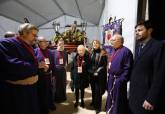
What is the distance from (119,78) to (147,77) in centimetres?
87

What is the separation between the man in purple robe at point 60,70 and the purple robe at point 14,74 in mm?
2150

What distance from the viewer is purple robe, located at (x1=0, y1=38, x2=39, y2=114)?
2039 millimetres

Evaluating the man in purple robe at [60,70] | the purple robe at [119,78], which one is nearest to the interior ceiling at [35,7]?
the man in purple robe at [60,70]

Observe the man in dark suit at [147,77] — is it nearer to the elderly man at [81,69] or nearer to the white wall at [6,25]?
the elderly man at [81,69]

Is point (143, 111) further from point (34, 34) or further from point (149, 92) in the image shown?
point (34, 34)

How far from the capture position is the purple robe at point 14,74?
2039 mm

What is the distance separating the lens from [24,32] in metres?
2.20

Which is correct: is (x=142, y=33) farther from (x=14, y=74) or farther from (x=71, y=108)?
(x=71, y=108)

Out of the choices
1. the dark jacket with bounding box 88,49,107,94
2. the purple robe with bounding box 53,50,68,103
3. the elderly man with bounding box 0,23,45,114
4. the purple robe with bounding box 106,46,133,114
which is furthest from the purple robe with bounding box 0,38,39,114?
the purple robe with bounding box 53,50,68,103

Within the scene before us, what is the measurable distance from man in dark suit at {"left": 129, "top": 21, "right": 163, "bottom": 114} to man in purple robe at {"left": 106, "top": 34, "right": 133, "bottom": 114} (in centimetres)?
59

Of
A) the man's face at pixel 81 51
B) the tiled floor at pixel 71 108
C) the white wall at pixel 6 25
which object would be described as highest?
the white wall at pixel 6 25

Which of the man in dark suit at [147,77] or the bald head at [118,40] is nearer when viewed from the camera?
the man in dark suit at [147,77]

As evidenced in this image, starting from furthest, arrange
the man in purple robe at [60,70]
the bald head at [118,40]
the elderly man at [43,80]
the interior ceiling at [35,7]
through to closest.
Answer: the interior ceiling at [35,7] → the man in purple robe at [60,70] → the elderly man at [43,80] → the bald head at [118,40]

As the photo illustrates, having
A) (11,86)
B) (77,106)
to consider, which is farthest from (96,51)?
(11,86)
